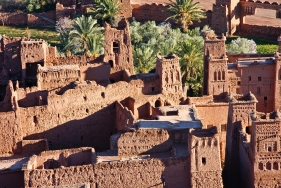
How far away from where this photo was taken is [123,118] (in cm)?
4734

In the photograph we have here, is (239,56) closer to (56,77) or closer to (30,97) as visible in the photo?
(56,77)

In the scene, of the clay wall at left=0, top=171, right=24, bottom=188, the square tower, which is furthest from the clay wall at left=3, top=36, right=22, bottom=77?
the square tower

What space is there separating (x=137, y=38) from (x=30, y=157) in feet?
80.2

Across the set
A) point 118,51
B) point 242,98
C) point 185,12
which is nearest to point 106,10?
point 185,12

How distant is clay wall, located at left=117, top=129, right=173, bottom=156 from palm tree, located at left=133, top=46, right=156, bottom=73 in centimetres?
1433

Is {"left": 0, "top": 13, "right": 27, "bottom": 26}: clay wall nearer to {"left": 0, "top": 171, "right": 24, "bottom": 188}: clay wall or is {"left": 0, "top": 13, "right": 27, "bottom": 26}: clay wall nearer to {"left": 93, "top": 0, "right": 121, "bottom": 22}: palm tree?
{"left": 93, "top": 0, "right": 121, "bottom": 22}: palm tree

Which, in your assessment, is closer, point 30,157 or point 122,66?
point 30,157

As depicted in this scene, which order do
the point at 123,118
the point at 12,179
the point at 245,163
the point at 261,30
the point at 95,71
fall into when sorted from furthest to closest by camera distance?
the point at 261,30 < the point at 95,71 < the point at 123,118 < the point at 245,163 < the point at 12,179

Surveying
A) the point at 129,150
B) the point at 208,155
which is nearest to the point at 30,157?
the point at 129,150

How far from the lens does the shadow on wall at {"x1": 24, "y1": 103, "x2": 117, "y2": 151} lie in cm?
4753

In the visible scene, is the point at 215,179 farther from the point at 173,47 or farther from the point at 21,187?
the point at 173,47

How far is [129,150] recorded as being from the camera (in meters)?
43.3

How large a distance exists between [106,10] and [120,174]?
31.2 m

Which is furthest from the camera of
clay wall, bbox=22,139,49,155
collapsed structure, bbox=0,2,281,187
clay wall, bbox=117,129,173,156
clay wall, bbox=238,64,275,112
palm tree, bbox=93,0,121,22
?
palm tree, bbox=93,0,121,22
